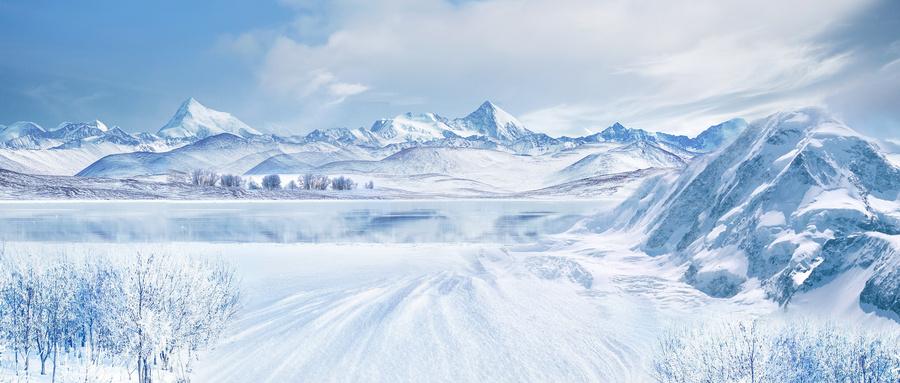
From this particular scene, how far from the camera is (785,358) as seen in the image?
9.34 meters

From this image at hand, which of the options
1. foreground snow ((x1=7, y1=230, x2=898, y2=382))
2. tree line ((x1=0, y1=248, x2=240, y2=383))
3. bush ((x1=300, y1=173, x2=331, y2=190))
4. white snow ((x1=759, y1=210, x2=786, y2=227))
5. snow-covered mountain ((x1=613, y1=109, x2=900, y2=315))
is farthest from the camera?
bush ((x1=300, y1=173, x2=331, y2=190))

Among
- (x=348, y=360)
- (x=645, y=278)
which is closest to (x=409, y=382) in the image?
(x=348, y=360)

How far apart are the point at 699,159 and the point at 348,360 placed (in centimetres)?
2221

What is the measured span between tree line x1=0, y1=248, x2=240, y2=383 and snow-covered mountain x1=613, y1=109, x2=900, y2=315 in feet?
51.0

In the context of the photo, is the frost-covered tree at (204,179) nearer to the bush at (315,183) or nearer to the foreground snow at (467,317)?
the bush at (315,183)

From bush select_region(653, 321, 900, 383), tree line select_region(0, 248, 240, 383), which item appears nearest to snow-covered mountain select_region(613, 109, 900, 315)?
bush select_region(653, 321, 900, 383)

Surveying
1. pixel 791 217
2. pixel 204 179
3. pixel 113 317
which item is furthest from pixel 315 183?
pixel 791 217

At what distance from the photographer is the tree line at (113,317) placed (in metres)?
11.9

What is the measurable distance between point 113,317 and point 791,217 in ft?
65.6

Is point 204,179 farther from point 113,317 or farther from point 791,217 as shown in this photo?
point 791,217

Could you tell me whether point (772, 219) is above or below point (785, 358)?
above

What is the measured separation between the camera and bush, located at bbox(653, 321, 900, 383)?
8508mm

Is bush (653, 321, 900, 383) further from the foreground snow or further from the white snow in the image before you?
the white snow

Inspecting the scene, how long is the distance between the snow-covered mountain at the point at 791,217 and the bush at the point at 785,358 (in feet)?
9.33
